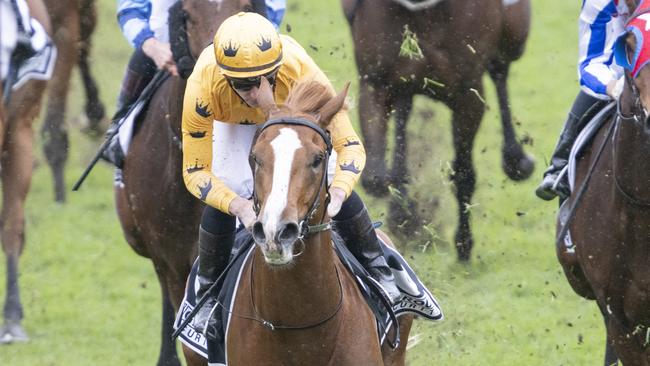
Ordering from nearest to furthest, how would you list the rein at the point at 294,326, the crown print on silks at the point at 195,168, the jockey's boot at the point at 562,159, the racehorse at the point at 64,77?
the rein at the point at 294,326 → the crown print on silks at the point at 195,168 → the jockey's boot at the point at 562,159 → the racehorse at the point at 64,77

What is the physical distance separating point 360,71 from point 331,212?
4154 mm

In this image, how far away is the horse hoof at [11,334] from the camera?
26.4 ft

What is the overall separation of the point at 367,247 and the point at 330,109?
860 millimetres

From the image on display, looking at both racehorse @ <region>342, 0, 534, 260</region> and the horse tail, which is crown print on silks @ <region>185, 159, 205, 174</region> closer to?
racehorse @ <region>342, 0, 534, 260</region>

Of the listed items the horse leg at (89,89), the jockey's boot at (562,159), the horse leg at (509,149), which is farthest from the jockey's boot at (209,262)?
the horse leg at (89,89)

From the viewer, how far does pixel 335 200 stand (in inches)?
184

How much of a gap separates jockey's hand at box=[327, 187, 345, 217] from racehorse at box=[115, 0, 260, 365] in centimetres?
169

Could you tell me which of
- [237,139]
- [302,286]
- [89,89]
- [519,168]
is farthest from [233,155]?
[89,89]

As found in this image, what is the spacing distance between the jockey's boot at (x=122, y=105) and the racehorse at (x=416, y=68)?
156 centimetres

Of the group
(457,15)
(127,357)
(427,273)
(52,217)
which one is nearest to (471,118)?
(457,15)

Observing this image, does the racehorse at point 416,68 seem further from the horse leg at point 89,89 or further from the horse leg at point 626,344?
the horse leg at point 89,89

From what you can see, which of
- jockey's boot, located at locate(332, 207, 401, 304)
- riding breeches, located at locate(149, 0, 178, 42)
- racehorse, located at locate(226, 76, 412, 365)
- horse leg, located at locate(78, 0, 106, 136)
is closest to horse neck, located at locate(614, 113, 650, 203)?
jockey's boot, located at locate(332, 207, 401, 304)

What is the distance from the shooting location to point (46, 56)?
27.2 feet

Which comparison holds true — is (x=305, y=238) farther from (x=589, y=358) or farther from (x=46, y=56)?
(x=46, y=56)
